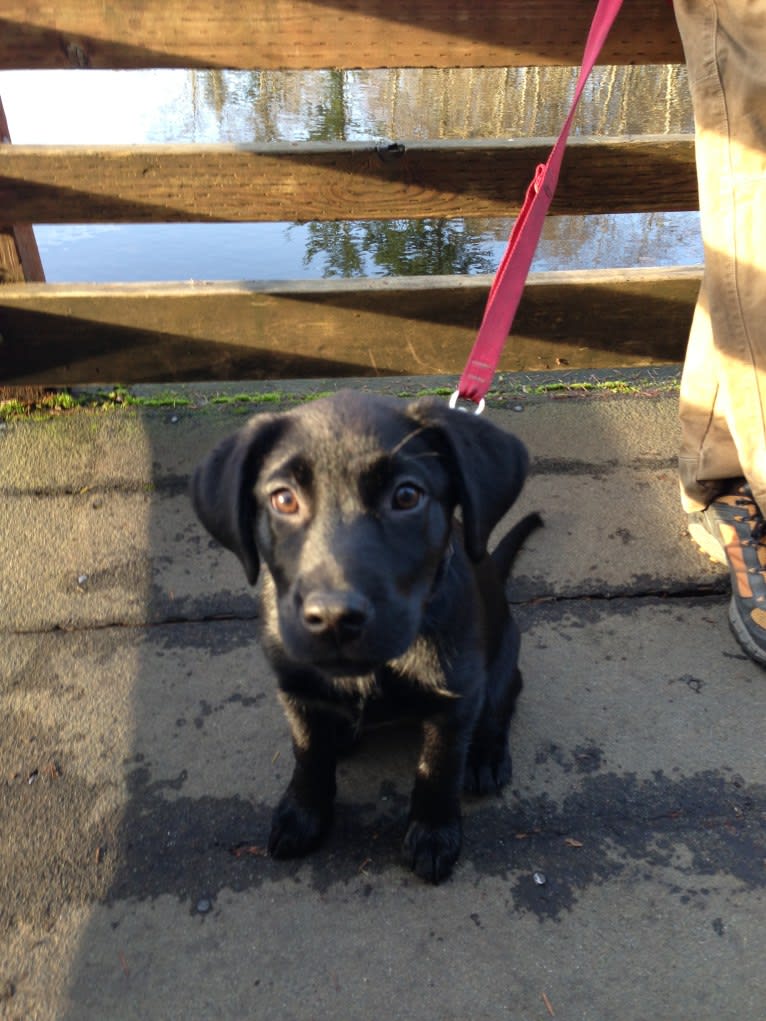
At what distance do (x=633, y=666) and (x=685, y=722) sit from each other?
0.26m

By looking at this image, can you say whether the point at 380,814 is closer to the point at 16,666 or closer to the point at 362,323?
the point at 16,666

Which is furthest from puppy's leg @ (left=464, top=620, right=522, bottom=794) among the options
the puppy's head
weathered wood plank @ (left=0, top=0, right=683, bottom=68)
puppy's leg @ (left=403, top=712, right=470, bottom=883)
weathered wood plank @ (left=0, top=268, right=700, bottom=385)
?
weathered wood plank @ (left=0, top=0, right=683, bottom=68)

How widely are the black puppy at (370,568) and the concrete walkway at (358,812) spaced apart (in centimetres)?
18

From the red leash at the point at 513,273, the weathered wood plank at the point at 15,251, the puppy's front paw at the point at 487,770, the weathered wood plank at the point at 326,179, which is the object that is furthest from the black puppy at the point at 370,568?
the weathered wood plank at the point at 15,251

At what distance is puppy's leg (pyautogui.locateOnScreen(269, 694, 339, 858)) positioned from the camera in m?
2.11

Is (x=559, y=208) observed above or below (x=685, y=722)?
above

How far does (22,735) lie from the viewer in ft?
8.02

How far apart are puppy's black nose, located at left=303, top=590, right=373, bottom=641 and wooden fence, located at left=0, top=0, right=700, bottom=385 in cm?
228

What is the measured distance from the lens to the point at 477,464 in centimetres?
190

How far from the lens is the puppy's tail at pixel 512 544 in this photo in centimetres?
287

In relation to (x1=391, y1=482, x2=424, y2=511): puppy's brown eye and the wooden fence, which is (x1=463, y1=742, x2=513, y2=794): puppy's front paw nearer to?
(x1=391, y1=482, x2=424, y2=511): puppy's brown eye

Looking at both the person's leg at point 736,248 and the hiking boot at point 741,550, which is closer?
the person's leg at point 736,248

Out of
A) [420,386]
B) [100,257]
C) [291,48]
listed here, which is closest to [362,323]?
[420,386]

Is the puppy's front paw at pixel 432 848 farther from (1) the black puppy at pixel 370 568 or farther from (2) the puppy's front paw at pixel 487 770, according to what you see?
(2) the puppy's front paw at pixel 487 770
